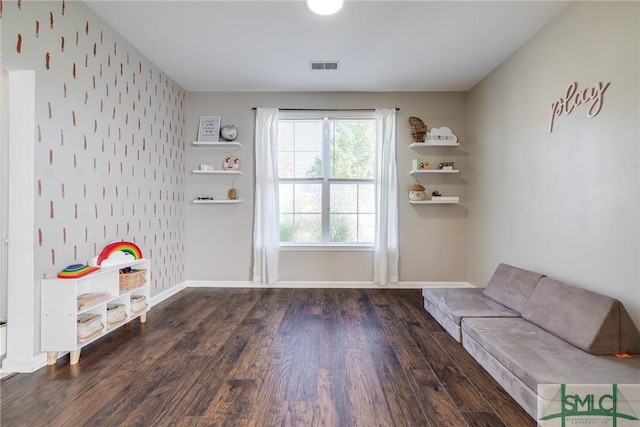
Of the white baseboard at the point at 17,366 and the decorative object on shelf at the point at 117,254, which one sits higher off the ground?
the decorative object on shelf at the point at 117,254

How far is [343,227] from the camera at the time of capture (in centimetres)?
448

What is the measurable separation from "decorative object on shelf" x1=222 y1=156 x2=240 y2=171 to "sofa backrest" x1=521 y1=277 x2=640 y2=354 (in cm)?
374

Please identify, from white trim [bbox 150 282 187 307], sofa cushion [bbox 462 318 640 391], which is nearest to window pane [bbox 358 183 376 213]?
sofa cushion [bbox 462 318 640 391]

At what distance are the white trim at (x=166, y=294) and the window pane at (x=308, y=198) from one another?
1.92 m

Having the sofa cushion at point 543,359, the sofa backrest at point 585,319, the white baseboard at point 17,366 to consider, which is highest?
the sofa backrest at point 585,319

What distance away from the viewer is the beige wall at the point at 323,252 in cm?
438

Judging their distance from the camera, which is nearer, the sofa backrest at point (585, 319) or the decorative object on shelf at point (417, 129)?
the sofa backrest at point (585, 319)

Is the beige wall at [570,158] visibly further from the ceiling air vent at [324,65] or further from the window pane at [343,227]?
the ceiling air vent at [324,65]

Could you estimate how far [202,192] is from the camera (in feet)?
14.5

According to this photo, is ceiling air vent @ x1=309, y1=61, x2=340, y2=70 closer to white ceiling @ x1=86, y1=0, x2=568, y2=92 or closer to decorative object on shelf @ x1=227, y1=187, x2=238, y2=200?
white ceiling @ x1=86, y1=0, x2=568, y2=92

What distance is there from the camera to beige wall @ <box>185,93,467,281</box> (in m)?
4.38

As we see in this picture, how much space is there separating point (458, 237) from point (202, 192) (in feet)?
12.3

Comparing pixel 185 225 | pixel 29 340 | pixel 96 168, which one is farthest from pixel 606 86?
pixel 185 225

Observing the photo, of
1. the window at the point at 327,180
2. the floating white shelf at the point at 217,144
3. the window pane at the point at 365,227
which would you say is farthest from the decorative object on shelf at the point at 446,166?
the floating white shelf at the point at 217,144
